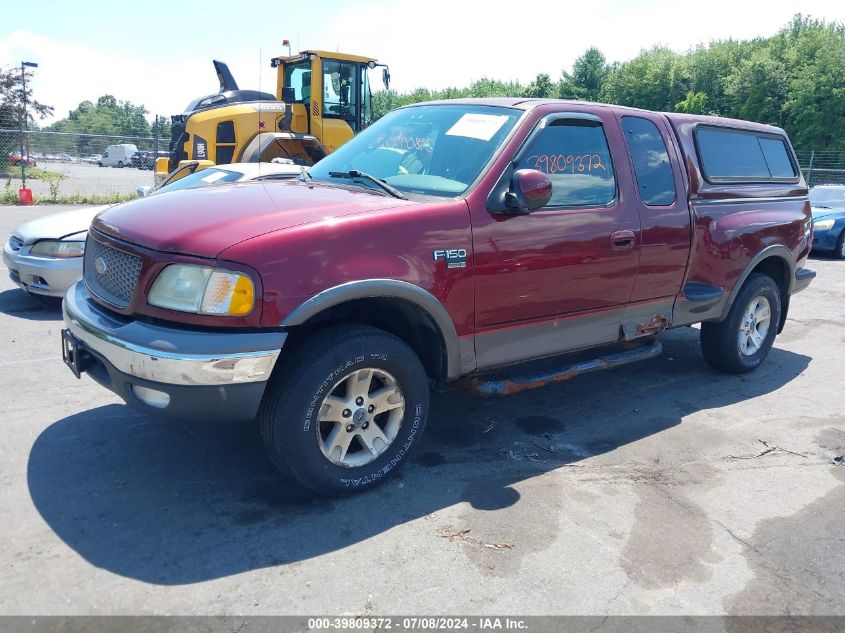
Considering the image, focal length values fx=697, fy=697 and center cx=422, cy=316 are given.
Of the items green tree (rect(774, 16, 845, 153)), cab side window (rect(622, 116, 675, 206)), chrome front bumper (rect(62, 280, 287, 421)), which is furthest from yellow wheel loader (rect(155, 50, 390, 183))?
green tree (rect(774, 16, 845, 153))

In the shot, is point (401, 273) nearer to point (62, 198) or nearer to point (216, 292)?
point (216, 292)

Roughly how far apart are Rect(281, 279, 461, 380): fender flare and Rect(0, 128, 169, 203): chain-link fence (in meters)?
17.5

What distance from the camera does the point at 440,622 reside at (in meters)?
2.66

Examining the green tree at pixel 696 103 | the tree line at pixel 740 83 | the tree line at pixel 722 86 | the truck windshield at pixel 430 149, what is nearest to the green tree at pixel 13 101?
the tree line at pixel 722 86

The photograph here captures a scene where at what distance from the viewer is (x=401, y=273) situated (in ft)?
11.3

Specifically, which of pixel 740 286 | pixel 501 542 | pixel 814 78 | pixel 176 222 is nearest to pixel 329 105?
pixel 740 286

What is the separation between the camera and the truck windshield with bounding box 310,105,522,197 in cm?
397

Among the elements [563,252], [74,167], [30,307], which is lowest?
[30,307]

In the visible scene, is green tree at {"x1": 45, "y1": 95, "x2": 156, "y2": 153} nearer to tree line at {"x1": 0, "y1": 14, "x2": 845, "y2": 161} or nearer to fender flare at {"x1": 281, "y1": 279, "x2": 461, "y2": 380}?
tree line at {"x1": 0, "y1": 14, "x2": 845, "y2": 161}

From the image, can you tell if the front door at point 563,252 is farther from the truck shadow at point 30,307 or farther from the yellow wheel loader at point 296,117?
the yellow wheel loader at point 296,117

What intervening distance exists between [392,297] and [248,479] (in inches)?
48.6

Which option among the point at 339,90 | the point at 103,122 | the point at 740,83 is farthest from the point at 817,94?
the point at 103,122

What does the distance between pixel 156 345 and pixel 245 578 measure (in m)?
1.05

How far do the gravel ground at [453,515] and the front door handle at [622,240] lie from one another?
1215mm
